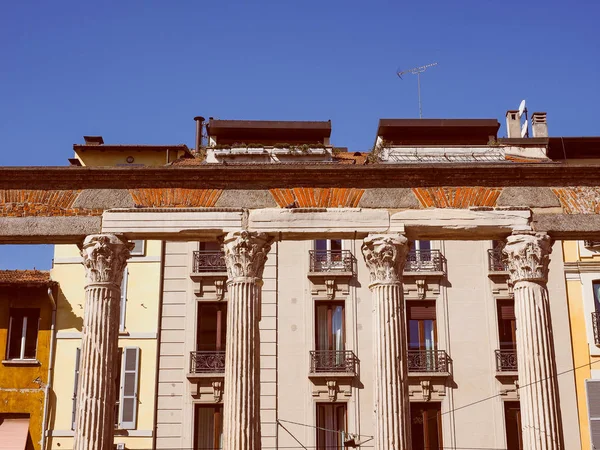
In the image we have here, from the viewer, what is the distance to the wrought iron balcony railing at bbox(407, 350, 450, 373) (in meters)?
24.9

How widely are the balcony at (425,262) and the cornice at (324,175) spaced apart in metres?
7.67

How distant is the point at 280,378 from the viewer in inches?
982

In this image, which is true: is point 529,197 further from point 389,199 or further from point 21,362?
point 21,362

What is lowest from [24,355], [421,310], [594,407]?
[594,407]

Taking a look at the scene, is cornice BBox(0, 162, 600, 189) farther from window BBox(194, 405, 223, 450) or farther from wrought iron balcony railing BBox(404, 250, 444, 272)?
window BBox(194, 405, 223, 450)

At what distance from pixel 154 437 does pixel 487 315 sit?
9.57 metres

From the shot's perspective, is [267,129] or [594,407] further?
[267,129]

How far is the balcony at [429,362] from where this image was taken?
24.9m

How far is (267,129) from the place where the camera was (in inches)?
1105

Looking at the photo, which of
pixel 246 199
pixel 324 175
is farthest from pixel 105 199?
pixel 324 175

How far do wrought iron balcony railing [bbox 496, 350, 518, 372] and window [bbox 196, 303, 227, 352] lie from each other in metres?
7.45

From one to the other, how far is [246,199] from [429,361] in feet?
29.9

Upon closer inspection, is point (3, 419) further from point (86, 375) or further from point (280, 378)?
point (86, 375)

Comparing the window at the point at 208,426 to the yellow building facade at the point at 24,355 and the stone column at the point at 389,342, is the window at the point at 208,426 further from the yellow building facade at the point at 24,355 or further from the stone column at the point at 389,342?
the stone column at the point at 389,342
